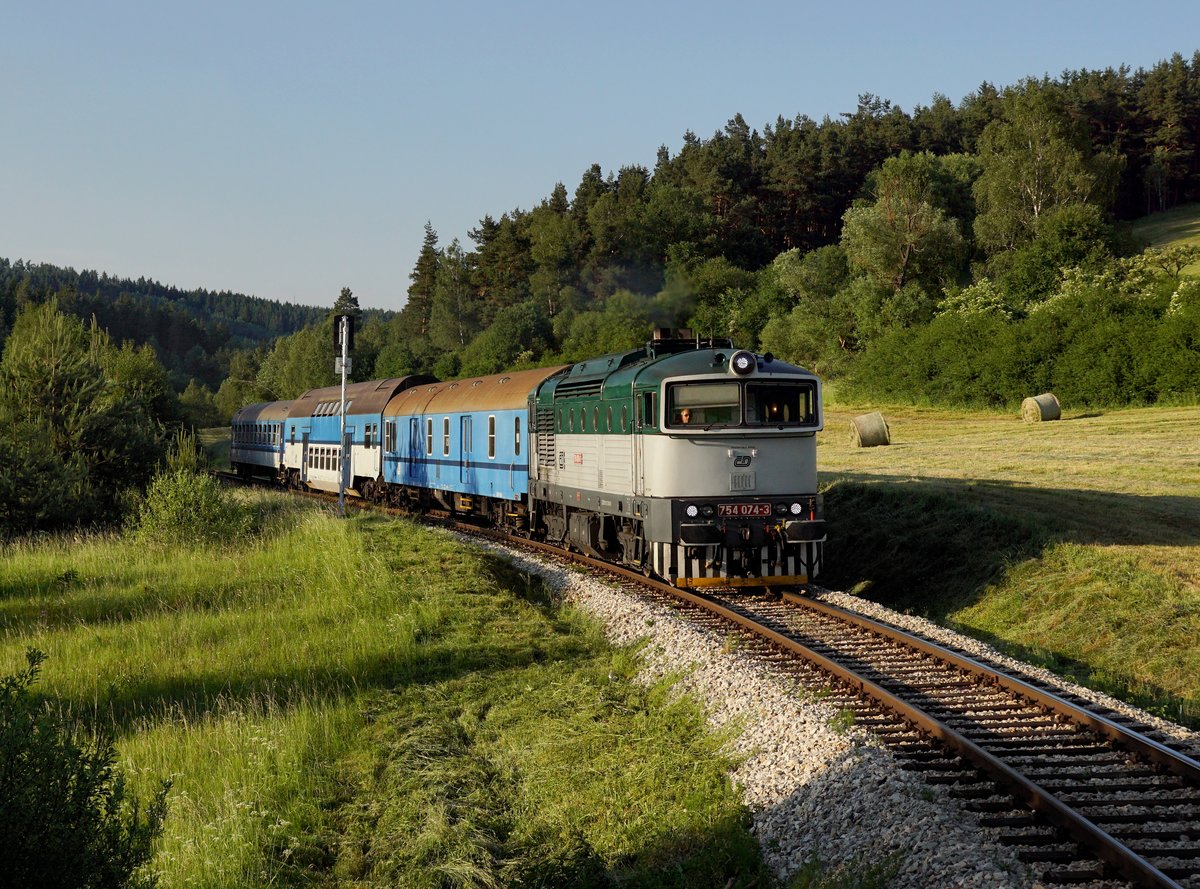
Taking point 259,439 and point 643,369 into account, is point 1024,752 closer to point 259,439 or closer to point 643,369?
point 643,369

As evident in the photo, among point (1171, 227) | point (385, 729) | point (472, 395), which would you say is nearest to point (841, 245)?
point (1171, 227)

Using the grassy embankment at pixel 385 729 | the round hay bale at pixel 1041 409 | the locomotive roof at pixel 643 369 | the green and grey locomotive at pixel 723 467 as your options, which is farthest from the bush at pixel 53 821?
the round hay bale at pixel 1041 409

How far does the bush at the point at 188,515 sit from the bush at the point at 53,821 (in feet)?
52.9

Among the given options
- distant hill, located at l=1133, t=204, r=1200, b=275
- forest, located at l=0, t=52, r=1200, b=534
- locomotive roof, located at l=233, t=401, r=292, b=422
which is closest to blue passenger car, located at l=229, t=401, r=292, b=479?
→ locomotive roof, located at l=233, t=401, r=292, b=422

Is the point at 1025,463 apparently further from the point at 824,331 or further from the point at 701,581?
the point at 824,331

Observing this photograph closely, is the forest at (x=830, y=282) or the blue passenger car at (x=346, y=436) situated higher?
the forest at (x=830, y=282)

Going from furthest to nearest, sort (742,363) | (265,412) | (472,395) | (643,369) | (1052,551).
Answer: (265,412)
(472,395)
(1052,551)
(643,369)
(742,363)

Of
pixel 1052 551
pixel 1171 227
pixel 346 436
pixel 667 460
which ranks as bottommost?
pixel 1052 551

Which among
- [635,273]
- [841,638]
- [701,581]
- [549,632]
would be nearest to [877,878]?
[841,638]

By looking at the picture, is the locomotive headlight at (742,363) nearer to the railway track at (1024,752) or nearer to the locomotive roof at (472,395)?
the railway track at (1024,752)

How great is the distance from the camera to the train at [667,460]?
14.5 m

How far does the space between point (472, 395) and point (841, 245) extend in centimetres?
4844

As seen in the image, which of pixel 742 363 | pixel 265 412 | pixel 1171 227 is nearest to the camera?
pixel 742 363

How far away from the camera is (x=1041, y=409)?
121 feet
